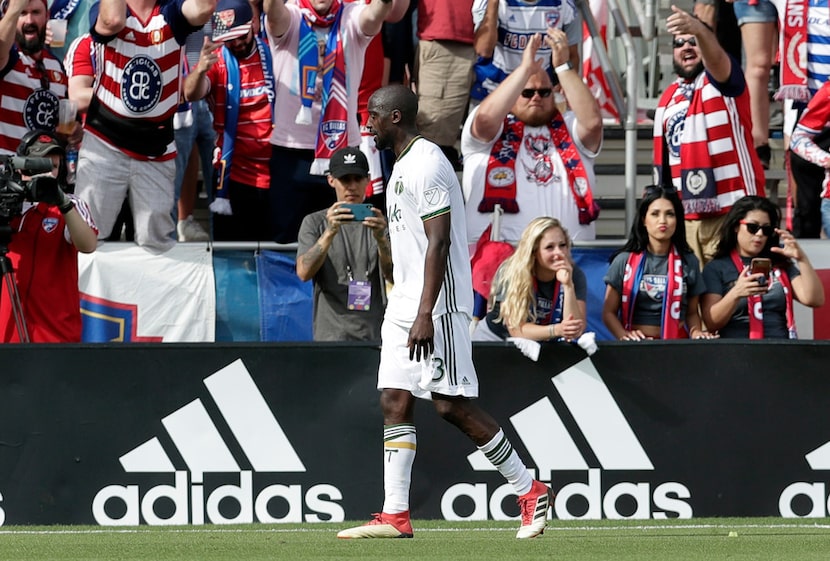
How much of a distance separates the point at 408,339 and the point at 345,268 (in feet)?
8.09

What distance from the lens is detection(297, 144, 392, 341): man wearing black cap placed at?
9086 millimetres

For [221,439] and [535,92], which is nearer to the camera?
[221,439]

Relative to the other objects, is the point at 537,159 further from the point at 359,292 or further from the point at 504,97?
the point at 359,292

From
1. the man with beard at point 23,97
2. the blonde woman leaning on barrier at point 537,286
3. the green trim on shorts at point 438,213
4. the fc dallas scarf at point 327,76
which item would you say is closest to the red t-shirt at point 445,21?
the fc dallas scarf at point 327,76

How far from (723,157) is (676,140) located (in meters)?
0.36

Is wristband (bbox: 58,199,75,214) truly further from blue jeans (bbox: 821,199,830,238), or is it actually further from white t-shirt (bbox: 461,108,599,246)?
blue jeans (bbox: 821,199,830,238)

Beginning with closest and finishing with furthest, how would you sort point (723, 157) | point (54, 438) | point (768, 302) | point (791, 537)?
1. point (791, 537)
2. point (54, 438)
3. point (768, 302)
4. point (723, 157)

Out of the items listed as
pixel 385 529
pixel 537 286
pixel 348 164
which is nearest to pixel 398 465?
pixel 385 529

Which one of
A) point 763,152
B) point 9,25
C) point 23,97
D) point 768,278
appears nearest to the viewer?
point 768,278

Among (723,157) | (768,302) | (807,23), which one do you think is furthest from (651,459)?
(807,23)

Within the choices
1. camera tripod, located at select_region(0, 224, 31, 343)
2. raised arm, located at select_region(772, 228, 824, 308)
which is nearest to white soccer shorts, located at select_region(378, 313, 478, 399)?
camera tripod, located at select_region(0, 224, 31, 343)

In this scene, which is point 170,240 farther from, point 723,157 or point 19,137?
point 723,157

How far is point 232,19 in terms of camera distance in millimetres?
10477

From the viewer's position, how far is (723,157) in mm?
10133
